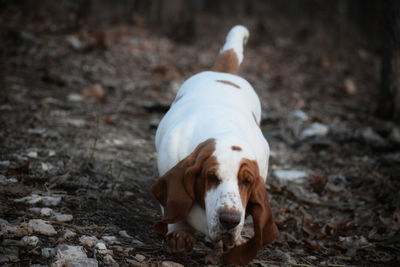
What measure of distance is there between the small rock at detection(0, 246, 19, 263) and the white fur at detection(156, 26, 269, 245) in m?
1.03

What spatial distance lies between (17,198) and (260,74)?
7.92 metres

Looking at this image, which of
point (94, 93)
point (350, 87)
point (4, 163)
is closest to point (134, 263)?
point (4, 163)

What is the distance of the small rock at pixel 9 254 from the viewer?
236cm

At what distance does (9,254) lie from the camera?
94.9 inches

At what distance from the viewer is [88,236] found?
283 cm

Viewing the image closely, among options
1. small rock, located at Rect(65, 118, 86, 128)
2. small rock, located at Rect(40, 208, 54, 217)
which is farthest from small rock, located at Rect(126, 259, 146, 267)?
small rock, located at Rect(65, 118, 86, 128)

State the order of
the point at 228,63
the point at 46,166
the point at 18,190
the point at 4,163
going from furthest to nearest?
the point at 228,63
the point at 46,166
the point at 4,163
the point at 18,190

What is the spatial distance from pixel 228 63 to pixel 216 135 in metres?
1.83

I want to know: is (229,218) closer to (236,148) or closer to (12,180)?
(236,148)

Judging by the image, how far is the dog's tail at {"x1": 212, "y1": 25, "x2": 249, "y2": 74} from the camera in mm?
4504

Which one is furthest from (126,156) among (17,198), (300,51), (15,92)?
(300,51)

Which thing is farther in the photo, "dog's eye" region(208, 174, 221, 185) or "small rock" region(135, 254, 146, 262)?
"small rock" region(135, 254, 146, 262)

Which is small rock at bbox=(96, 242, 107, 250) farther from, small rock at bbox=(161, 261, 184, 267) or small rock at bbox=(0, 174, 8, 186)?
small rock at bbox=(0, 174, 8, 186)

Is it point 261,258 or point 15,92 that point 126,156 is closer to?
point 261,258
